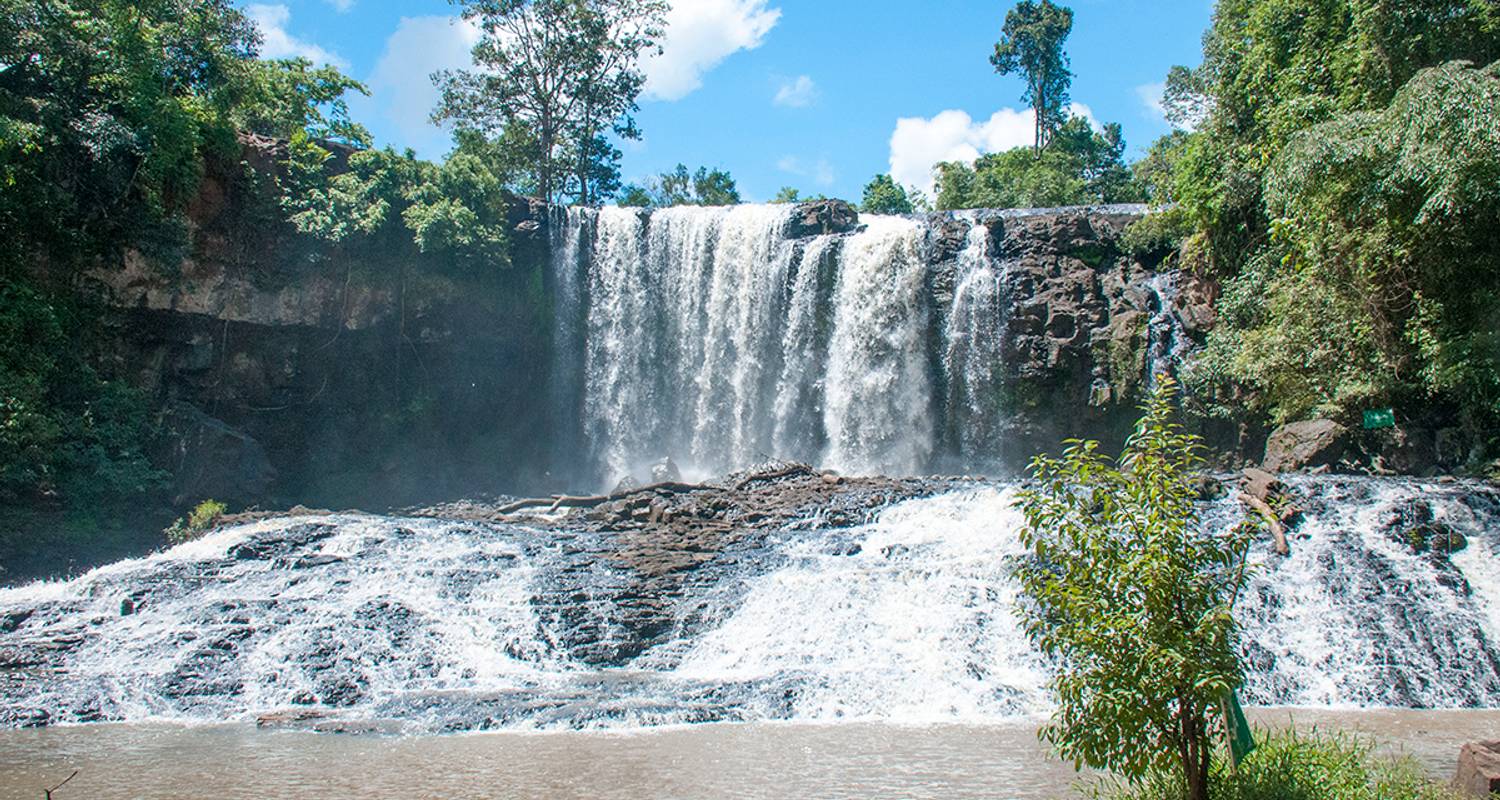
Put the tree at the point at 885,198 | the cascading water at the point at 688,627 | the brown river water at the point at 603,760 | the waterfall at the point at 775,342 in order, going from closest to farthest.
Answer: the brown river water at the point at 603,760 < the cascading water at the point at 688,627 < the waterfall at the point at 775,342 < the tree at the point at 885,198

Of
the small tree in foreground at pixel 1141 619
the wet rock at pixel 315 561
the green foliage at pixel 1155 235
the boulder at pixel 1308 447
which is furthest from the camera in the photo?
the green foliage at pixel 1155 235

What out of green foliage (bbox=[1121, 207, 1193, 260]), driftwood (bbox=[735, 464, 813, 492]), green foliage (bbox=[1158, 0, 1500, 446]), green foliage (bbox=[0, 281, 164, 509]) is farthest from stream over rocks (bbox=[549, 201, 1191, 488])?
green foliage (bbox=[0, 281, 164, 509])

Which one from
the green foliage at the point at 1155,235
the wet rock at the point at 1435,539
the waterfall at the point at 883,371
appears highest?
the green foliage at the point at 1155,235

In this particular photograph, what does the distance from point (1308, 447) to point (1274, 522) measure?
19.3ft

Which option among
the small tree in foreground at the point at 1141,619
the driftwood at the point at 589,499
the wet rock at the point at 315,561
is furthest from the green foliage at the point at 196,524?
the small tree in foreground at the point at 1141,619

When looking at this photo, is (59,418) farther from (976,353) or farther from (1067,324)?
(1067,324)

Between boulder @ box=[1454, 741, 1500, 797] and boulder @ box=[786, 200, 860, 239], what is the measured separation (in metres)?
23.5

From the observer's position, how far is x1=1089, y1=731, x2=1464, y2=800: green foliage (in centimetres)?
537

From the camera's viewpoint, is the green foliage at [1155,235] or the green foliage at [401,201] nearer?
the green foliage at [1155,235]

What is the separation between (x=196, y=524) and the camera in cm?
2022

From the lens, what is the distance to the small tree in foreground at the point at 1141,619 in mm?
5148

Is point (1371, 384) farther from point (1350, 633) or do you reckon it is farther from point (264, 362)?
point (264, 362)

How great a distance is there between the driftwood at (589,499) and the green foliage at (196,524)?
527cm

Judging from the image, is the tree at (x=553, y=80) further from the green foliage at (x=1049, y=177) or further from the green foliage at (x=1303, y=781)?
the green foliage at (x=1303, y=781)
